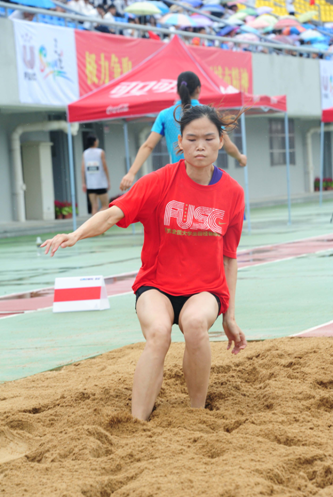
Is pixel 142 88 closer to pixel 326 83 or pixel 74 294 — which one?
pixel 74 294

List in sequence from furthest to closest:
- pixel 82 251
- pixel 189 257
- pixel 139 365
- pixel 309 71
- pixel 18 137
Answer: pixel 309 71, pixel 18 137, pixel 82 251, pixel 189 257, pixel 139 365

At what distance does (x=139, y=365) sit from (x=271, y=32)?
32231 mm

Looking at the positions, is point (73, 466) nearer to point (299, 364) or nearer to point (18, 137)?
point (299, 364)

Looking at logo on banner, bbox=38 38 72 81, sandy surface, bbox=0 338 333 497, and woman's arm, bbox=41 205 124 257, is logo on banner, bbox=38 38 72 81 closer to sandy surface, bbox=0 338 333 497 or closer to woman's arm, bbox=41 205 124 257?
sandy surface, bbox=0 338 333 497

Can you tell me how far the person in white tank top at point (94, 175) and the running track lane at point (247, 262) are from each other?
4925 millimetres

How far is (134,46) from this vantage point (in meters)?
20.1

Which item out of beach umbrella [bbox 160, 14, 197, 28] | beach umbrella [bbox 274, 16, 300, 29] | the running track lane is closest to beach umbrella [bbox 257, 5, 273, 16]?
beach umbrella [bbox 274, 16, 300, 29]

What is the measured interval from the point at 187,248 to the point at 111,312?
312cm

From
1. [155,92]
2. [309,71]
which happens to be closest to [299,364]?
[155,92]

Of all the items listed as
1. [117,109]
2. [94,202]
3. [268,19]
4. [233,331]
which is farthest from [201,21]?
[233,331]

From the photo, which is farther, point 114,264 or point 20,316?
point 114,264

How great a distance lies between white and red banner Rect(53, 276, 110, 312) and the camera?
6848 millimetres

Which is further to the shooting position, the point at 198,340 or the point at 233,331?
the point at 233,331

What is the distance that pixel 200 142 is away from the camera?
11.9 feet
